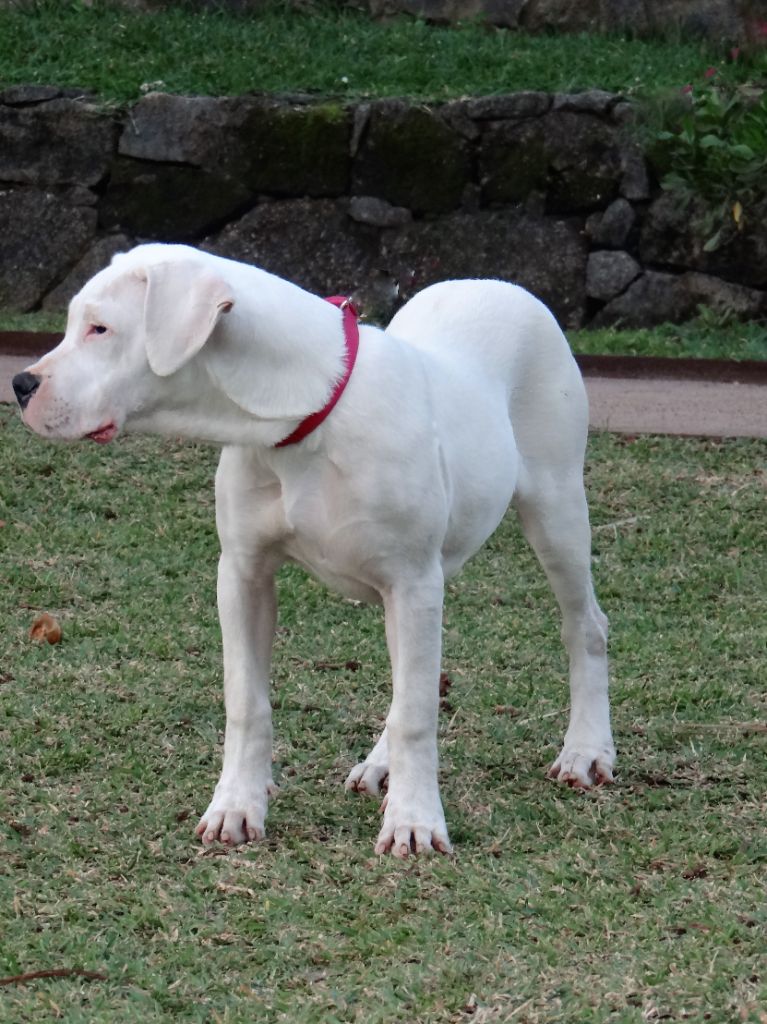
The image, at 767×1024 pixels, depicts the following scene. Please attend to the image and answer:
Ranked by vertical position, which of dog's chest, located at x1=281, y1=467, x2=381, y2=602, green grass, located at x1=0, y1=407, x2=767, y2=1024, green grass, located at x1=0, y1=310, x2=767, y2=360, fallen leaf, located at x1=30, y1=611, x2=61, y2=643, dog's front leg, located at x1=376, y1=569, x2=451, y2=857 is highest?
dog's chest, located at x1=281, y1=467, x2=381, y2=602

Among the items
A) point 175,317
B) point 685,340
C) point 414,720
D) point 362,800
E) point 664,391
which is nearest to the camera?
point 175,317

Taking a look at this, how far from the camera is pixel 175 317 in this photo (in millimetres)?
3344

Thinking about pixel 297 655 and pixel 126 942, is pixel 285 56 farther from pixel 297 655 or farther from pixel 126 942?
pixel 126 942

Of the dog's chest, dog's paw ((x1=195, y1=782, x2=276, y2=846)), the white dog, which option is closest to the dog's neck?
the white dog

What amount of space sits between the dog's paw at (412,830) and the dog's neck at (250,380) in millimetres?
910

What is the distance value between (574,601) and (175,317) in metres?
1.55

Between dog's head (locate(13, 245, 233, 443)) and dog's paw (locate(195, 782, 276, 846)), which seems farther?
dog's paw (locate(195, 782, 276, 846))

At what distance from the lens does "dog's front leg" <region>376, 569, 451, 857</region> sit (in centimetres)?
369

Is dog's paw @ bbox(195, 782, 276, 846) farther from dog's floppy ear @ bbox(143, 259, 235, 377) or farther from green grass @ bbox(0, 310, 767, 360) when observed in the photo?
green grass @ bbox(0, 310, 767, 360)

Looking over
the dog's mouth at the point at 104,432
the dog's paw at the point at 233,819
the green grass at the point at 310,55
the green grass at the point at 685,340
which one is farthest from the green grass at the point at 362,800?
the green grass at the point at 310,55

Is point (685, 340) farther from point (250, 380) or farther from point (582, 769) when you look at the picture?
point (250, 380)

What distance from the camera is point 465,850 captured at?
148 inches

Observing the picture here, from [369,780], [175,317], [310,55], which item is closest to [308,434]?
[175,317]

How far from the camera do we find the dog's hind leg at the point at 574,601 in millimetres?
4277
